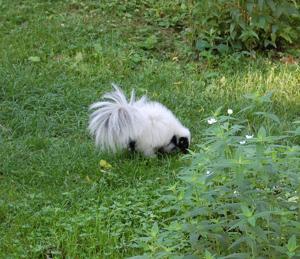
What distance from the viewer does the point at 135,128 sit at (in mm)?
5598

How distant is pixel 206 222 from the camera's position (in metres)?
3.20

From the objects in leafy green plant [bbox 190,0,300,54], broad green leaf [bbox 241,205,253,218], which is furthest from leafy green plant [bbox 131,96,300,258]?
leafy green plant [bbox 190,0,300,54]

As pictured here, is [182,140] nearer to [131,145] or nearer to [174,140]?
[174,140]

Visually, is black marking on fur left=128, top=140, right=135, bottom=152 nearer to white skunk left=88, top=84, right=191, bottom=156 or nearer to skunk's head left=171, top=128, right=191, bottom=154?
white skunk left=88, top=84, right=191, bottom=156

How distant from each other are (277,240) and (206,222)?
1.08 ft

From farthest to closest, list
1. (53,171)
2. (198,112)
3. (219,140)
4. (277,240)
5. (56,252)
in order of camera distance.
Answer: (198,112) → (53,171) → (56,252) → (219,140) → (277,240)

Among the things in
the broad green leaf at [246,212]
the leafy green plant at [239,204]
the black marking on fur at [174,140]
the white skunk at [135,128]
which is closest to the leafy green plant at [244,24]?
the white skunk at [135,128]

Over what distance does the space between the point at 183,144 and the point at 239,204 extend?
8.98ft

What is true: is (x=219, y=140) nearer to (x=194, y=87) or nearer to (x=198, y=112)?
(x=198, y=112)

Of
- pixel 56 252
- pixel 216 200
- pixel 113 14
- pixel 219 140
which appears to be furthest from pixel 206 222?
pixel 113 14

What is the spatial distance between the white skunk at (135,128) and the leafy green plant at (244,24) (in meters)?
2.22

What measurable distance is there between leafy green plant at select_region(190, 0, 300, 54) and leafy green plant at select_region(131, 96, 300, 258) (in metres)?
4.33

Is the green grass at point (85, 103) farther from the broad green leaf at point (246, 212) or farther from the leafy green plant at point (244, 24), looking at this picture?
the broad green leaf at point (246, 212)

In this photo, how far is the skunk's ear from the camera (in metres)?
5.75
